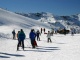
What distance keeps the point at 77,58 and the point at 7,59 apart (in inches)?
160

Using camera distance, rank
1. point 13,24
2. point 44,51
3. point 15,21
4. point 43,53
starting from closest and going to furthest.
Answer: point 43,53 → point 44,51 → point 13,24 → point 15,21

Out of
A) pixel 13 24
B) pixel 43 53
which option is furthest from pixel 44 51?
pixel 13 24

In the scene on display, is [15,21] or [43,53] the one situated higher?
[15,21]

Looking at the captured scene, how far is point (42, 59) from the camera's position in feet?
46.9

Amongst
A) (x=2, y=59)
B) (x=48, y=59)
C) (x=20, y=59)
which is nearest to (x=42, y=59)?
(x=48, y=59)

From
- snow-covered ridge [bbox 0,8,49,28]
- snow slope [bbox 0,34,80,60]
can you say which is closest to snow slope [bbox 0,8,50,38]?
snow-covered ridge [bbox 0,8,49,28]

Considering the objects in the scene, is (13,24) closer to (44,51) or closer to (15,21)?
(15,21)

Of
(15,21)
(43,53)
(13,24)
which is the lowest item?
(43,53)

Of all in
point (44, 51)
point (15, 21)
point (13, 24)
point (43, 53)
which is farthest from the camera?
→ point (15, 21)

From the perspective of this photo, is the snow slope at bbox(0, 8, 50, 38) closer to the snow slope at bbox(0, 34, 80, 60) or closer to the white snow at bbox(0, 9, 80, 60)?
the white snow at bbox(0, 9, 80, 60)

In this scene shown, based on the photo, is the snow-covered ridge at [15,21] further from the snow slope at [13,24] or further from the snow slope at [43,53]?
the snow slope at [43,53]

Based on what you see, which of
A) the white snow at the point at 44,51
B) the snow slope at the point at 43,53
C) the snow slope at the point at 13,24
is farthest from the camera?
the snow slope at the point at 13,24

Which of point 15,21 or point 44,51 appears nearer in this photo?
point 44,51

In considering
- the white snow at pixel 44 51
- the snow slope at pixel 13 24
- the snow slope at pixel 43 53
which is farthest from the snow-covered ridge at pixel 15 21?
the snow slope at pixel 43 53
